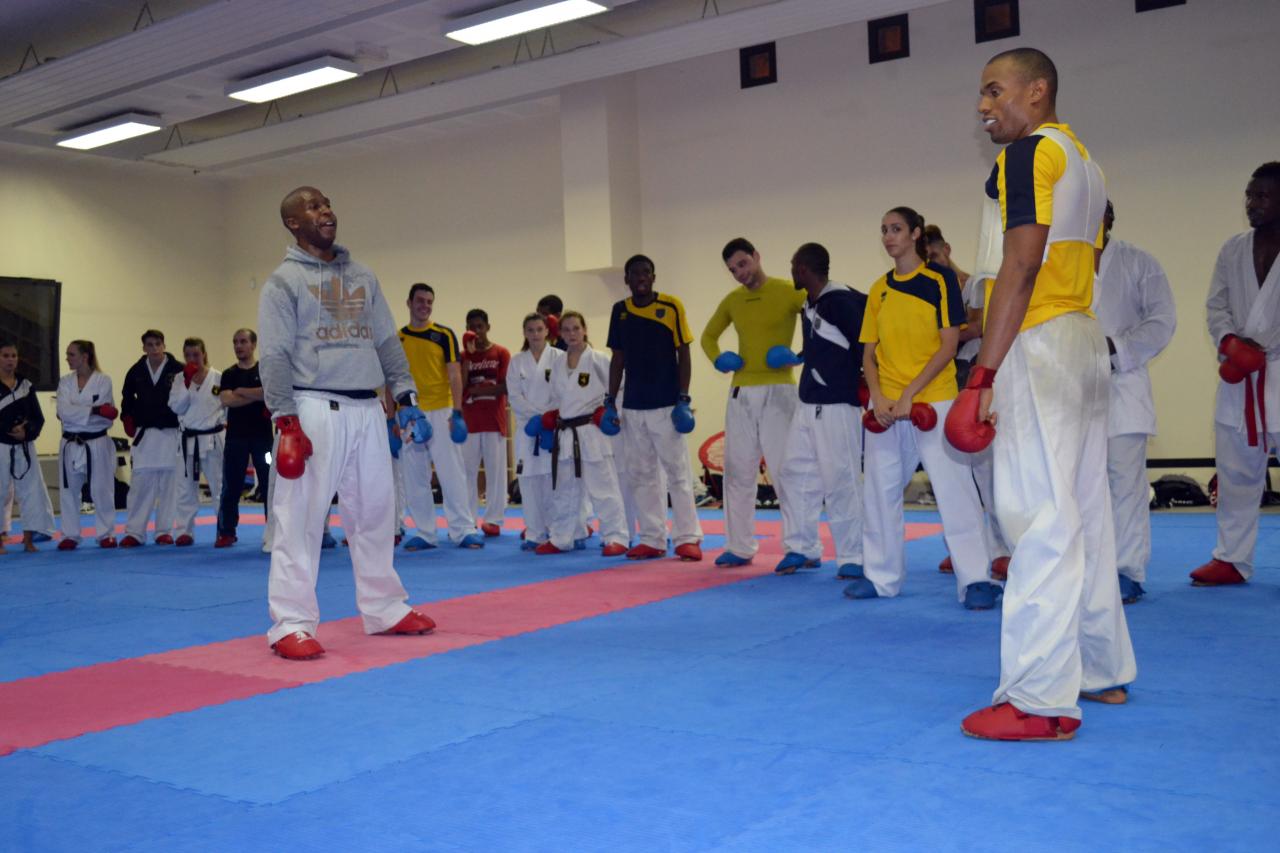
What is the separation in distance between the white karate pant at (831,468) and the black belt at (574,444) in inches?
75.4

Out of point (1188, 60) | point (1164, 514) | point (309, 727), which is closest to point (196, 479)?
point (309, 727)

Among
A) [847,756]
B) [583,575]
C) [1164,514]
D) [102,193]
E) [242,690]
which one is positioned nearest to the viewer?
[847,756]

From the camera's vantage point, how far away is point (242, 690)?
13.2 ft

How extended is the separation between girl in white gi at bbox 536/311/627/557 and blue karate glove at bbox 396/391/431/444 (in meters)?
2.75

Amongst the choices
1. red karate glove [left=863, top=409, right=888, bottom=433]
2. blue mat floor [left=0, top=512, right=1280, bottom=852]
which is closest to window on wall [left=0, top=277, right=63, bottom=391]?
blue mat floor [left=0, top=512, right=1280, bottom=852]

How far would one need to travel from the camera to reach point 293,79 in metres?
12.0

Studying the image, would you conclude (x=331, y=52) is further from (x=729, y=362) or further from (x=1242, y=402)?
(x=1242, y=402)

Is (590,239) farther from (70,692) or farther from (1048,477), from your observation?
(1048,477)

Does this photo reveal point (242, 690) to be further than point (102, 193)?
No

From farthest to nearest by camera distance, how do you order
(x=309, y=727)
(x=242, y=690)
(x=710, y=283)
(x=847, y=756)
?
(x=710, y=283) → (x=242, y=690) → (x=309, y=727) → (x=847, y=756)

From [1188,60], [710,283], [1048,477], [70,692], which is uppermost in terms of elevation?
[1188,60]

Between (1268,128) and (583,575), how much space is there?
7363mm

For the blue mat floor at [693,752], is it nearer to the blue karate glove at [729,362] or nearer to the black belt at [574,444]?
the blue karate glove at [729,362]

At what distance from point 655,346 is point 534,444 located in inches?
54.8
